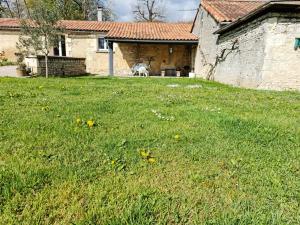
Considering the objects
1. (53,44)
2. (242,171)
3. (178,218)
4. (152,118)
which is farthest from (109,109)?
(53,44)

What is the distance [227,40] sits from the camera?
39.5 feet

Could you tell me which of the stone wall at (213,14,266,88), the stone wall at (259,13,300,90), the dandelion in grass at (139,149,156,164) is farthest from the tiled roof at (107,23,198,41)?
the dandelion in grass at (139,149,156,164)

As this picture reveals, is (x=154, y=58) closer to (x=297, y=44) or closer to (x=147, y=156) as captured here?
(x=297, y=44)

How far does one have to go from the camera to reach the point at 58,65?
45.9ft

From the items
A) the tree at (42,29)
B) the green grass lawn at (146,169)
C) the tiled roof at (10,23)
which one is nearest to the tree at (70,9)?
the tiled roof at (10,23)

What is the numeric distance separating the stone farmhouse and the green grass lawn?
5568mm

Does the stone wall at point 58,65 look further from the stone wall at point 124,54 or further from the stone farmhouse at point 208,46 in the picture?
the stone wall at point 124,54

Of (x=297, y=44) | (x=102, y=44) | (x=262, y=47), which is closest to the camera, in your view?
(x=297, y=44)

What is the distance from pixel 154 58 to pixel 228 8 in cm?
619

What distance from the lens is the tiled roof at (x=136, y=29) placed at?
1689 cm

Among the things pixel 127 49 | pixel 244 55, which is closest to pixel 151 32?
pixel 127 49

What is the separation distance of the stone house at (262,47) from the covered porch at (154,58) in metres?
5.82

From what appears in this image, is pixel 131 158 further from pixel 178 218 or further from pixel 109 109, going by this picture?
pixel 109 109

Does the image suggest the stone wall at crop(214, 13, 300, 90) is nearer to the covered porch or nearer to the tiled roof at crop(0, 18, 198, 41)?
the tiled roof at crop(0, 18, 198, 41)
